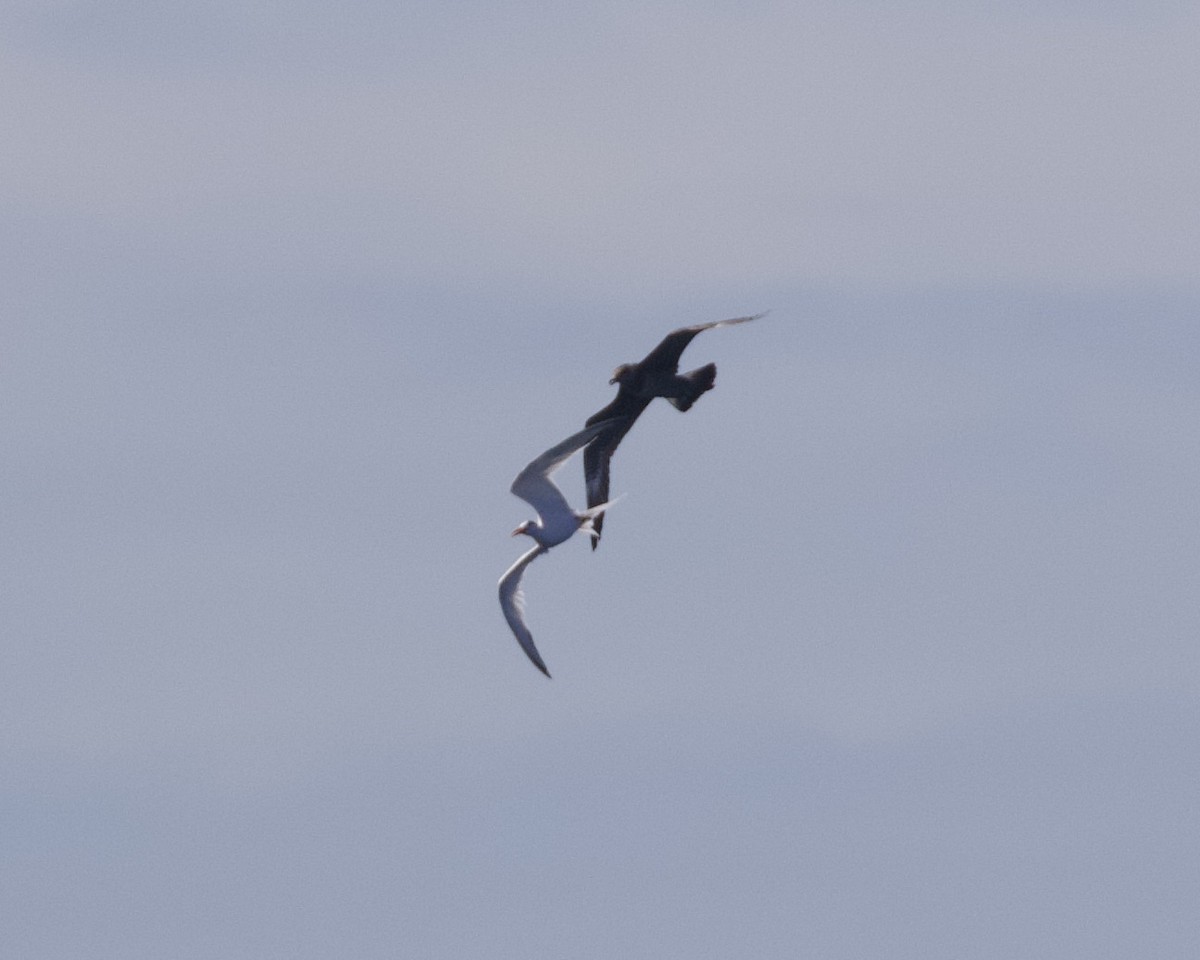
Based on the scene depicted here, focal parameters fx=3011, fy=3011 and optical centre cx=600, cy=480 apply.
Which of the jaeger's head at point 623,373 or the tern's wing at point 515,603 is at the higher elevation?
the jaeger's head at point 623,373

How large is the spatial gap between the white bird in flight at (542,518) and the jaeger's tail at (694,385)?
9144 millimetres

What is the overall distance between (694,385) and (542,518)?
439 inches

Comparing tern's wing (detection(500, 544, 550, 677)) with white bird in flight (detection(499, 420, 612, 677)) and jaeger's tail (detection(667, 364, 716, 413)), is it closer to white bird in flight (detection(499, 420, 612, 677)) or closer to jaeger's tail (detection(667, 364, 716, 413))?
white bird in flight (detection(499, 420, 612, 677))

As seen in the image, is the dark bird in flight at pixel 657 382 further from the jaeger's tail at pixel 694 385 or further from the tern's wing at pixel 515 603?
the tern's wing at pixel 515 603

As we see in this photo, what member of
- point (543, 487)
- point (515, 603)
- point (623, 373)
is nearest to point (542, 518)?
point (543, 487)

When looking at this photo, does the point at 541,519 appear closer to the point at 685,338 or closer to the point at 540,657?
the point at 540,657

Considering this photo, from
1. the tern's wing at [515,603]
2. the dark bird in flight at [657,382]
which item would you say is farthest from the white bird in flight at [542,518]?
the dark bird in flight at [657,382]

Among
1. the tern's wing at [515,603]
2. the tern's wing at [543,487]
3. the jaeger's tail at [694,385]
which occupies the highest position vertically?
the jaeger's tail at [694,385]

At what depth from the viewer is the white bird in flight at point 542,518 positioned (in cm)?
6450

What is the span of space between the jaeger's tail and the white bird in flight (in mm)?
9144

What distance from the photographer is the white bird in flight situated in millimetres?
64500

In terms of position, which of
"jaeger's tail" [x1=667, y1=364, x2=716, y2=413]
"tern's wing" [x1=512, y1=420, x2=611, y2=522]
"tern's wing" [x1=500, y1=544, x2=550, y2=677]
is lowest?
"tern's wing" [x1=500, y1=544, x2=550, y2=677]

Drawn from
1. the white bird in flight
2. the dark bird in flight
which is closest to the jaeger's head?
the dark bird in flight

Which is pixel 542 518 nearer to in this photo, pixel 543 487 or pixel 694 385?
pixel 543 487
